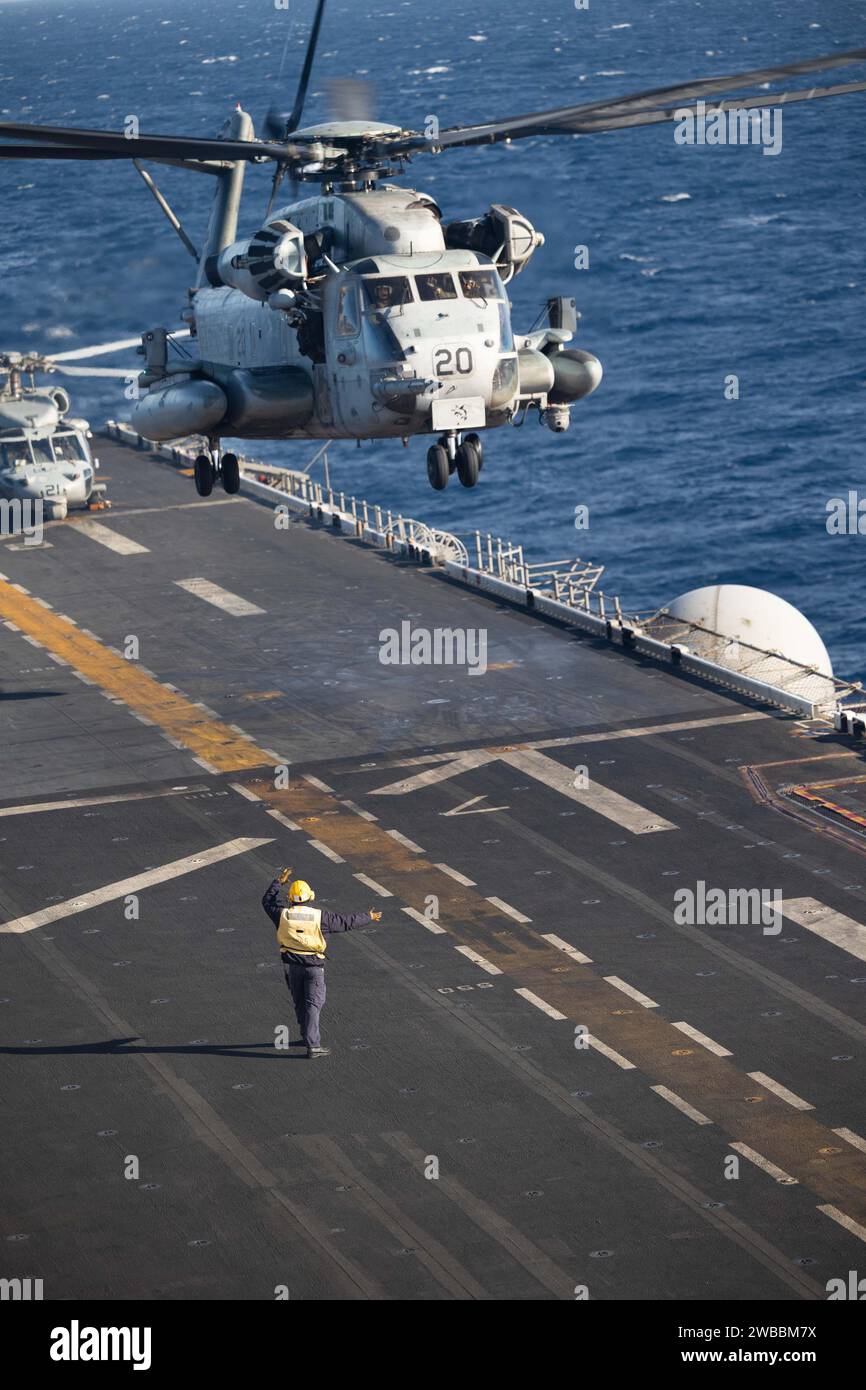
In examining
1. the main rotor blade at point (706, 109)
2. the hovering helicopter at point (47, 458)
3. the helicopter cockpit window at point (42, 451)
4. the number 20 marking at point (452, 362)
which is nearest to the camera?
the main rotor blade at point (706, 109)

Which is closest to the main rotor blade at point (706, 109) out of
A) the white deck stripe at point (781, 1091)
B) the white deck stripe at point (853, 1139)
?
the white deck stripe at point (781, 1091)

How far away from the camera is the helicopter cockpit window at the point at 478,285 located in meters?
35.4

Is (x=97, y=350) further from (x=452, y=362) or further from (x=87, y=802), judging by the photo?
(x=452, y=362)

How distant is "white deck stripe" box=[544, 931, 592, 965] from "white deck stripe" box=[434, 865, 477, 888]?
8.60 feet

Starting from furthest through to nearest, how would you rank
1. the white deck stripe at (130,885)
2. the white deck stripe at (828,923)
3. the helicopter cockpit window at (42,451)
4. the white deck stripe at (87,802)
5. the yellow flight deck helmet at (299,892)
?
the helicopter cockpit window at (42,451)
the white deck stripe at (87,802)
the white deck stripe at (130,885)
the white deck stripe at (828,923)
the yellow flight deck helmet at (299,892)

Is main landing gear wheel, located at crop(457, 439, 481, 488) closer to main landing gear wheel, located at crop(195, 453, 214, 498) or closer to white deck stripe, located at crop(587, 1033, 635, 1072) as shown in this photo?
main landing gear wheel, located at crop(195, 453, 214, 498)

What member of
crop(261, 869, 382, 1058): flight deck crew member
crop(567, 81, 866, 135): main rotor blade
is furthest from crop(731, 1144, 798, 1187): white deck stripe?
crop(567, 81, 866, 135): main rotor blade

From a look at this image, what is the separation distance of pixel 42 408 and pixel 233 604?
16.2 m

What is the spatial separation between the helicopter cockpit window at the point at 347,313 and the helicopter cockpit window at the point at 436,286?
3.62 ft

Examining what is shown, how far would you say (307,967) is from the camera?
29.6 meters

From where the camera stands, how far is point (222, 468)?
4162 cm

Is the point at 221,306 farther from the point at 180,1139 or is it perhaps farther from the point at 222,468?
the point at 180,1139

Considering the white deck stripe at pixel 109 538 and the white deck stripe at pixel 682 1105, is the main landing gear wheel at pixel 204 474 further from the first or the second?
the white deck stripe at pixel 109 538

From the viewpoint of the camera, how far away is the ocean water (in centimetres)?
8125
